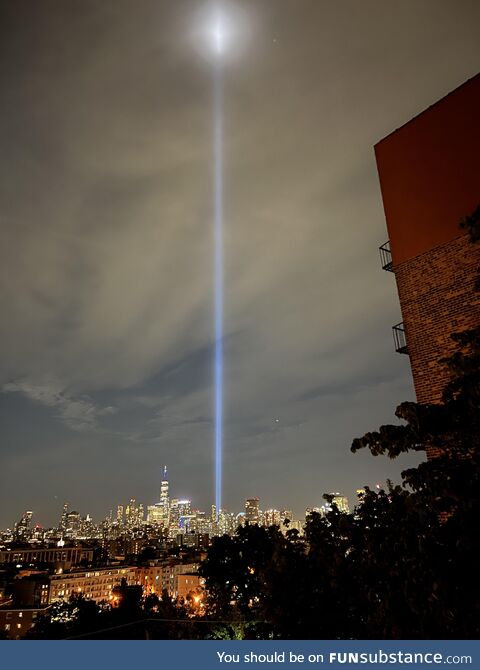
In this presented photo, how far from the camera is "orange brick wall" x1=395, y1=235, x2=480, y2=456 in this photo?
316 inches

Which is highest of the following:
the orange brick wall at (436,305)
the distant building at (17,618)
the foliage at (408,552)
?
the orange brick wall at (436,305)

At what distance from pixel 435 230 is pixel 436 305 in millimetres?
1582

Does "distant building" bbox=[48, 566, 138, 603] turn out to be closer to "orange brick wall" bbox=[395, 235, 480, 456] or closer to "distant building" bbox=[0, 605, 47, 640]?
"distant building" bbox=[0, 605, 47, 640]

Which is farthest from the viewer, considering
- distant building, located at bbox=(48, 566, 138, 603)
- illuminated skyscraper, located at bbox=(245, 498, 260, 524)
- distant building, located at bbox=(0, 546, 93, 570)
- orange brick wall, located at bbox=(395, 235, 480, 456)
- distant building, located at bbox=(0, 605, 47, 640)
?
illuminated skyscraper, located at bbox=(245, 498, 260, 524)

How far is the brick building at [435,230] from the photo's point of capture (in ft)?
26.9

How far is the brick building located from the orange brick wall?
18 millimetres

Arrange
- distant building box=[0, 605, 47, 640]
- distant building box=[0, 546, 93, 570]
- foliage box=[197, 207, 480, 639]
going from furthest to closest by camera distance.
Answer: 1. distant building box=[0, 546, 93, 570]
2. distant building box=[0, 605, 47, 640]
3. foliage box=[197, 207, 480, 639]

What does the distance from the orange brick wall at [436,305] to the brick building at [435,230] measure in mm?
18

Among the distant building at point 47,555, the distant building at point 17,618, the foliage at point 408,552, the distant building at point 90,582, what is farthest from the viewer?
the distant building at point 47,555

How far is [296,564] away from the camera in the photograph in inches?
252

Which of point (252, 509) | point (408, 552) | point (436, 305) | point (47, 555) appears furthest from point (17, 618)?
point (252, 509)

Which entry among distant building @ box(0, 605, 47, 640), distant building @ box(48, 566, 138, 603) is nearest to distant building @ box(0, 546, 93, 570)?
distant building @ box(48, 566, 138, 603)

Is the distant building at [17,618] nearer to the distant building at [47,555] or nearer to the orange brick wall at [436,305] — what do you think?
the orange brick wall at [436,305]

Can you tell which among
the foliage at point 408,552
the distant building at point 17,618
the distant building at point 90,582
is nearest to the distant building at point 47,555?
the distant building at point 90,582
